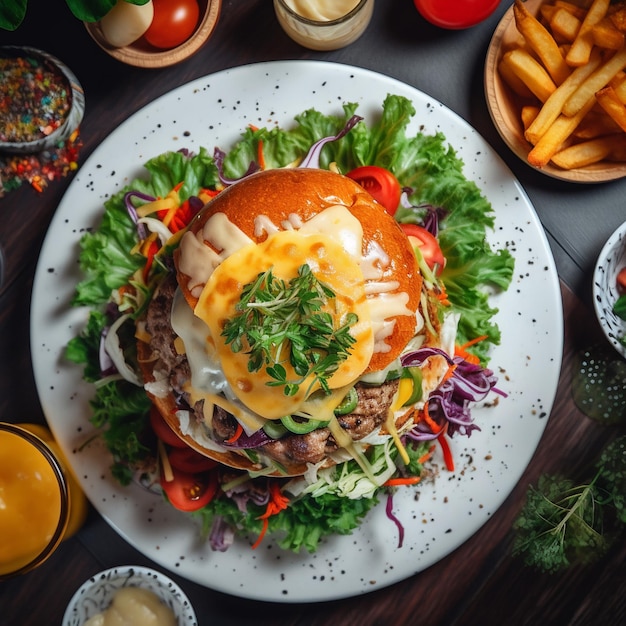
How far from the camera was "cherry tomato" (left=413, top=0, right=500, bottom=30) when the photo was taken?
331 centimetres

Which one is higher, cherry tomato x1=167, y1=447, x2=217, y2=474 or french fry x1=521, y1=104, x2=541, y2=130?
french fry x1=521, y1=104, x2=541, y2=130

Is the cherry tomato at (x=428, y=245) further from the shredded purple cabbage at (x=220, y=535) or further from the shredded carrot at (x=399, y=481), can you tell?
the shredded purple cabbage at (x=220, y=535)

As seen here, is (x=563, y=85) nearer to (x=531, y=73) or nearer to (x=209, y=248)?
(x=531, y=73)

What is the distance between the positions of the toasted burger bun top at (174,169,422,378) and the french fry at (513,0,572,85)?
1190 mm

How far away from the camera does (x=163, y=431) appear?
10.7ft

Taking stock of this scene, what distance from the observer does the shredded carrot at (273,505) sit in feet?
10.3

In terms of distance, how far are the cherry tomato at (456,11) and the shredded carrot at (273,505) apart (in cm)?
227

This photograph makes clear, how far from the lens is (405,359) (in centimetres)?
275

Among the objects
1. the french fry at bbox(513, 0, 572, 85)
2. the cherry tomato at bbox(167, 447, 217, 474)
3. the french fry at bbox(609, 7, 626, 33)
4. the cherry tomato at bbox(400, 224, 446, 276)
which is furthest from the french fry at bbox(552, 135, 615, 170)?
the cherry tomato at bbox(167, 447, 217, 474)

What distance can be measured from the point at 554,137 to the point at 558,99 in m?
0.16

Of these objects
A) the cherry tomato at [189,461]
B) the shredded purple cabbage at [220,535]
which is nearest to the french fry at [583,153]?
the cherry tomato at [189,461]

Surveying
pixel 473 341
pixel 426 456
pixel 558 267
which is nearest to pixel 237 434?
pixel 426 456

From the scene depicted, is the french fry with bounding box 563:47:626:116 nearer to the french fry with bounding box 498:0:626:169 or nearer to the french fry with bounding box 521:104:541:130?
the french fry with bounding box 498:0:626:169

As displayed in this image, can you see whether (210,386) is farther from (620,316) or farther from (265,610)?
(620,316)
